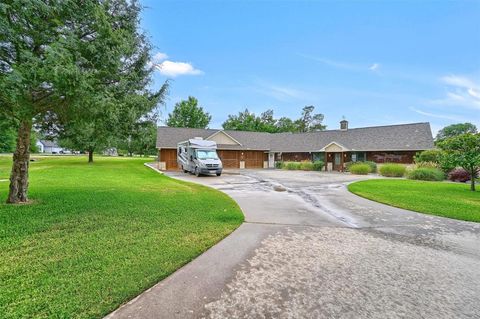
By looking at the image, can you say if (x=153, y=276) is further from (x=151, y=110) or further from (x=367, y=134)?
(x=367, y=134)

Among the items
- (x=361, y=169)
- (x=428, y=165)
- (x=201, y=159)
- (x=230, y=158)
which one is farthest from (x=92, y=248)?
(x=230, y=158)

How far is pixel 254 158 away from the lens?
34438 millimetres

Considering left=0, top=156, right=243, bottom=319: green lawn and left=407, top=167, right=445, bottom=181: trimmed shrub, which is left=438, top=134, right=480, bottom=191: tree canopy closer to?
left=407, top=167, right=445, bottom=181: trimmed shrub

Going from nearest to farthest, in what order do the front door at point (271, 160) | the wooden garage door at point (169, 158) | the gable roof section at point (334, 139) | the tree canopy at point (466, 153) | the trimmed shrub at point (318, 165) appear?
the tree canopy at point (466, 153) < the gable roof section at point (334, 139) < the wooden garage door at point (169, 158) < the trimmed shrub at point (318, 165) < the front door at point (271, 160)

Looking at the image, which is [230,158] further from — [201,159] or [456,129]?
[456,129]

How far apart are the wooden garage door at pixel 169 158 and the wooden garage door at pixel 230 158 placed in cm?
618

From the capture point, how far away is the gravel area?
2.71 m

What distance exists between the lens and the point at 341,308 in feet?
9.01

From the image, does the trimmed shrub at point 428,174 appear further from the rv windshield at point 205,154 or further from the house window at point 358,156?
the rv windshield at point 205,154

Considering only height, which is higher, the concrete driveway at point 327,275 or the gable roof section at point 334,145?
the gable roof section at point 334,145

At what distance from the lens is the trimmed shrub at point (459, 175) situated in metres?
18.1

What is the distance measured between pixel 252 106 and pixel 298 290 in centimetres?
5403

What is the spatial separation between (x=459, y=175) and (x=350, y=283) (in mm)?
21784

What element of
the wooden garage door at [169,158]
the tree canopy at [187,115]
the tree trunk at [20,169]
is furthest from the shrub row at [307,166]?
the tree canopy at [187,115]
